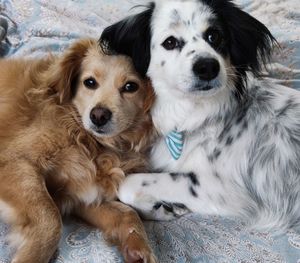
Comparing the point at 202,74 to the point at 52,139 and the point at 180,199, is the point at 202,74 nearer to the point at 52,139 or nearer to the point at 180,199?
the point at 180,199

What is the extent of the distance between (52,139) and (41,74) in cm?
34

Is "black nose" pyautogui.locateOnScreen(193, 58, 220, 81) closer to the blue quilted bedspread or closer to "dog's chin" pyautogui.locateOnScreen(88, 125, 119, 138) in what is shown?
"dog's chin" pyautogui.locateOnScreen(88, 125, 119, 138)

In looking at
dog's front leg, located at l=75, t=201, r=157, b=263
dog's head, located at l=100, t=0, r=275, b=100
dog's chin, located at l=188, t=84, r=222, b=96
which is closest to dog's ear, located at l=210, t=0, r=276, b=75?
dog's head, located at l=100, t=0, r=275, b=100

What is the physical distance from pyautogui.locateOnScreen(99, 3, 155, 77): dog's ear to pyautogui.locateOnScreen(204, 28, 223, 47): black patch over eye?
0.77 ft

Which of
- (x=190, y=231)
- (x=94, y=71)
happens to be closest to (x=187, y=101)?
(x=94, y=71)

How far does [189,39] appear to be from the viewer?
1.64m

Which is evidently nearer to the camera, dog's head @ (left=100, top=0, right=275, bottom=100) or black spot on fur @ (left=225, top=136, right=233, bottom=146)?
dog's head @ (left=100, top=0, right=275, bottom=100)

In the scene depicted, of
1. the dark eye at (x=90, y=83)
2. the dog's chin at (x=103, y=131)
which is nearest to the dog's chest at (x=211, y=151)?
the dog's chin at (x=103, y=131)

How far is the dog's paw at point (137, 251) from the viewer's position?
1365 mm

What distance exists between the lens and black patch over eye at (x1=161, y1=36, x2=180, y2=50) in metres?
1.67

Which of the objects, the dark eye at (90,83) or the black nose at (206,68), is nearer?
the black nose at (206,68)

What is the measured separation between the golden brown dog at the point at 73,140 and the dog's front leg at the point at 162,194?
0.17 ft

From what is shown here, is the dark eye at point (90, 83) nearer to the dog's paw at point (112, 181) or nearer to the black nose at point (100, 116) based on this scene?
the black nose at point (100, 116)

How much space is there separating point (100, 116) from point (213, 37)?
0.49 meters
